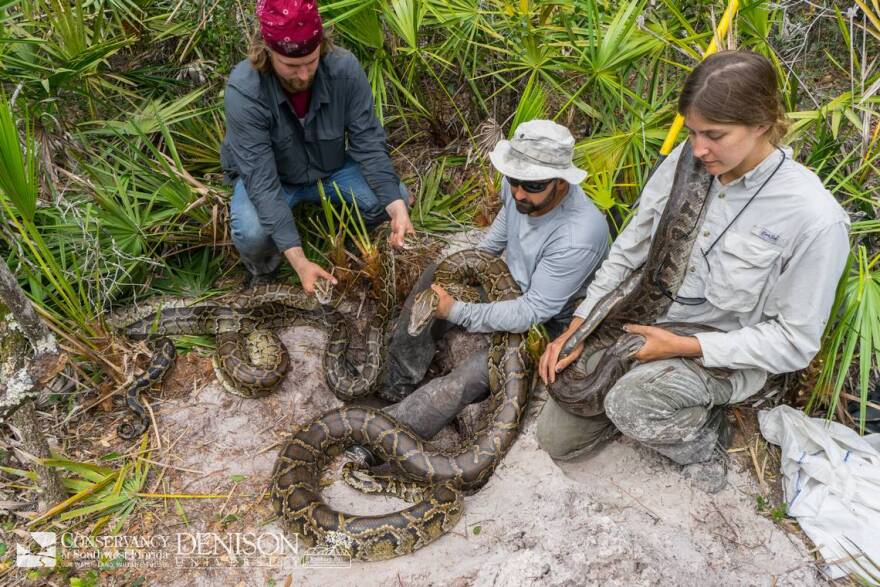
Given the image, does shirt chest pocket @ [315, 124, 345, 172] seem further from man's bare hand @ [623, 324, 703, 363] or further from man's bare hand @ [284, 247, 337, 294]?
man's bare hand @ [623, 324, 703, 363]

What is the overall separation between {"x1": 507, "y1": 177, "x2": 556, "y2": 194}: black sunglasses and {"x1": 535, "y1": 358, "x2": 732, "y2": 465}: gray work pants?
4.66ft

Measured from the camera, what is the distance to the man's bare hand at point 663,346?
373cm

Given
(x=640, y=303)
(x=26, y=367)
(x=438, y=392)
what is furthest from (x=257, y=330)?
(x=640, y=303)

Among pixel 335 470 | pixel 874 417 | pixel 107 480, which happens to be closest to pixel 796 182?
pixel 874 417

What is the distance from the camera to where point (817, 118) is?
4.50m

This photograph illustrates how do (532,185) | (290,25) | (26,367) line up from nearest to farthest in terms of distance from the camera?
(26,367)
(532,185)
(290,25)

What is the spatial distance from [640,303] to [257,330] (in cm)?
366

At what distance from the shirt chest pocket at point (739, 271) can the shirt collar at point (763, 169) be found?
1.02 feet

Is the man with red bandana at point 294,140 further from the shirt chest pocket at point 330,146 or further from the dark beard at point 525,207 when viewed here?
the dark beard at point 525,207

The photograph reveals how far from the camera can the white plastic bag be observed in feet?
11.6

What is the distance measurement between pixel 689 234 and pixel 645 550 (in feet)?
6.37

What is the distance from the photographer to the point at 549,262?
4.64 meters

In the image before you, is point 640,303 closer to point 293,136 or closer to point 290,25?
point 290,25

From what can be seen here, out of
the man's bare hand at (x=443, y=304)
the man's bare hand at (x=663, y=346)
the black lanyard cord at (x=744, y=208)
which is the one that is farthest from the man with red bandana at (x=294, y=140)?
the black lanyard cord at (x=744, y=208)
